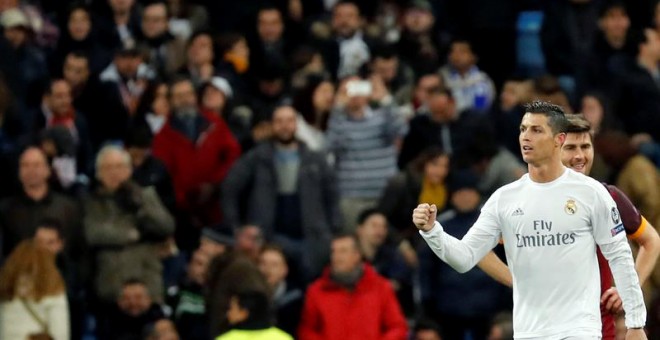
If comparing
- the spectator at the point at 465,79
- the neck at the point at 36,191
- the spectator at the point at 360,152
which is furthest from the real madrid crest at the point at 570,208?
the spectator at the point at 465,79

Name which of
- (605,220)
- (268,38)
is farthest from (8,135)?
(605,220)

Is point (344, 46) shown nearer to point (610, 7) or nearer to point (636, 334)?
point (610, 7)

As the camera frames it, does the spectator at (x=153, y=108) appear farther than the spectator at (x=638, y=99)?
No

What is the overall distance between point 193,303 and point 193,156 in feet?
6.50

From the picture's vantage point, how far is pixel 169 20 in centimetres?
2148

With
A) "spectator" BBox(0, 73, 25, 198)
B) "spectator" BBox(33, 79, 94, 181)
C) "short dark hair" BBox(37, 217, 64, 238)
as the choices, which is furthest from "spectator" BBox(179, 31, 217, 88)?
"short dark hair" BBox(37, 217, 64, 238)

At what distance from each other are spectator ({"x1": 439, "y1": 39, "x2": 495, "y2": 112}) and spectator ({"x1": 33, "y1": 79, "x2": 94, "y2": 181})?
399 centimetres

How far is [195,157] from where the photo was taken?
18.3 m

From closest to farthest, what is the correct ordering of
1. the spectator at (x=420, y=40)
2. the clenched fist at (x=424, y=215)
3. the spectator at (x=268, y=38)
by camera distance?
the clenched fist at (x=424, y=215) → the spectator at (x=268, y=38) → the spectator at (x=420, y=40)

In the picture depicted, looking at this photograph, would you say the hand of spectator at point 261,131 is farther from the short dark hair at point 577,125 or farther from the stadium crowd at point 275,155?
the short dark hair at point 577,125

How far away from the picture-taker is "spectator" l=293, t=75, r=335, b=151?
18875 mm

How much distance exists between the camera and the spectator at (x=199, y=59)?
1972 centimetres

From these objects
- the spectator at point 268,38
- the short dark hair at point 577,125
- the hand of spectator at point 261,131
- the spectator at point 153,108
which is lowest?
the hand of spectator at point 261,131

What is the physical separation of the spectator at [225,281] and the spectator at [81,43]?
14.2 feet
